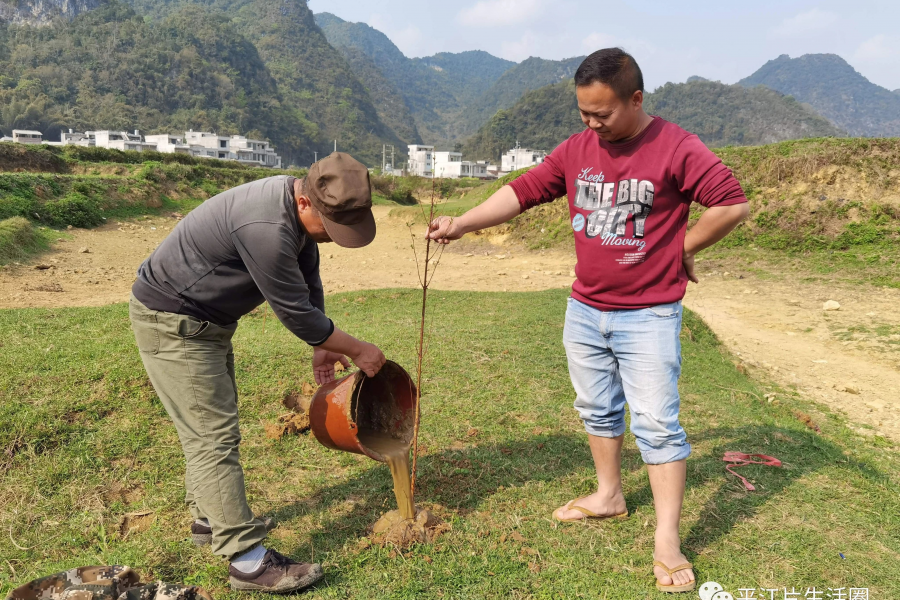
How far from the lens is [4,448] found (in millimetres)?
3521

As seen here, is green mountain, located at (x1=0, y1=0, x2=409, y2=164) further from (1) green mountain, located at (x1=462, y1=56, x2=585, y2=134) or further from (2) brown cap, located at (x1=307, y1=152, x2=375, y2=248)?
(2) brown cap, located at (x1=307, y1=152, x2=375, y2=248)

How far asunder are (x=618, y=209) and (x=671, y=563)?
5.10 ft

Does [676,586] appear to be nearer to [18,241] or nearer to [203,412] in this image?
[203,412]

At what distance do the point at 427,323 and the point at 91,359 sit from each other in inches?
144

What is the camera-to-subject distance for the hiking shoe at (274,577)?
2480 mm

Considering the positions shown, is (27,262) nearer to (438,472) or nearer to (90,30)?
(438,472)

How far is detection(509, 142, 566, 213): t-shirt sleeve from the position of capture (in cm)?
297

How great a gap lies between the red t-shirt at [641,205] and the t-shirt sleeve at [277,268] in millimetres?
1258

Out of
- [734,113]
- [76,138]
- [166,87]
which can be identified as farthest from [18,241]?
[734,113]

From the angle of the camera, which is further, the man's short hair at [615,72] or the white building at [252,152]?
the white building at [252,152]

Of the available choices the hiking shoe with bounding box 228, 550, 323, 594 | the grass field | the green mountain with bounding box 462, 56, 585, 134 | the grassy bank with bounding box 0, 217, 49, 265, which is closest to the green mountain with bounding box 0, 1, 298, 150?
the grassy bank with bounding box 0, 217, 49, 265

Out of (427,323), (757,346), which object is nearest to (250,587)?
(427,323)

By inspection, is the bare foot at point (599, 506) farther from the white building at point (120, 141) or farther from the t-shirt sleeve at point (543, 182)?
the white building at point (120, 141)

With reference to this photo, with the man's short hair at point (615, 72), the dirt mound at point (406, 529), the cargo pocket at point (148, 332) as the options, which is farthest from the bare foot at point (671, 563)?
the cargo pocket at point (148, 332)
